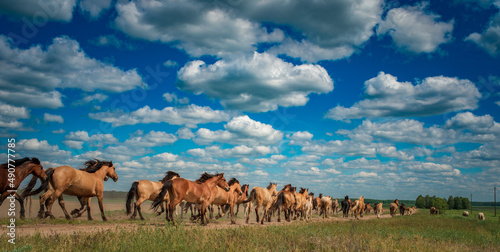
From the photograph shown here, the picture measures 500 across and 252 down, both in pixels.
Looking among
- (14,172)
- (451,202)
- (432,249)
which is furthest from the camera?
(451,202)

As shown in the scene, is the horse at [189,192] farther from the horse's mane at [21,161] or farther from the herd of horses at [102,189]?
the horse's mane at [21,161]

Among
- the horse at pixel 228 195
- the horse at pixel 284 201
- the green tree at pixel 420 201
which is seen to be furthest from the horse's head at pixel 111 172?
the green tree at pixel 420 201

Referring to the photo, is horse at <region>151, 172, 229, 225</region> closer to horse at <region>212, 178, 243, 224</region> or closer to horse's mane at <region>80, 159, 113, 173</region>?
horse at <region>212, 178, 243, 224</region>

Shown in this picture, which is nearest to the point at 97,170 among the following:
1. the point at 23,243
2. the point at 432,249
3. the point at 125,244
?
the point at 23,243

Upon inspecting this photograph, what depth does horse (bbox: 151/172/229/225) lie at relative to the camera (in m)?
15.9

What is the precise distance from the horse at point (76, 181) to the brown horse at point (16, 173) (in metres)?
0.59

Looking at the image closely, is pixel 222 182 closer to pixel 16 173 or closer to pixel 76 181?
pixel 76 181

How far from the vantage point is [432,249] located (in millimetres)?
11680

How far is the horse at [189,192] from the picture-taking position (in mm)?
15922

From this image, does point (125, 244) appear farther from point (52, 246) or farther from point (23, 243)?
point (23, 243)

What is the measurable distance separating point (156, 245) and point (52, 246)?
274cm

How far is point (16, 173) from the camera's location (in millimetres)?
14500

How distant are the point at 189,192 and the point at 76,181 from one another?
5.83 m

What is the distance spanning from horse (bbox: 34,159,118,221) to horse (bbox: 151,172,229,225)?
12.1 feet
